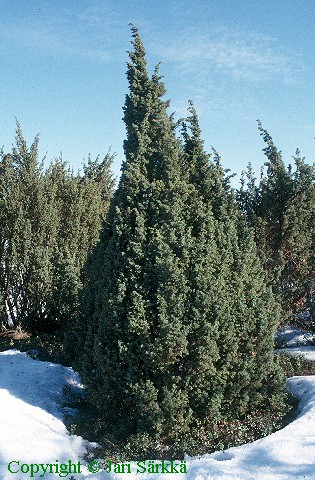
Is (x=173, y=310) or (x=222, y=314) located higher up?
(x=173, y=310)

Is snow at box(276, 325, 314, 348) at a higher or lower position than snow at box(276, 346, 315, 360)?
higher

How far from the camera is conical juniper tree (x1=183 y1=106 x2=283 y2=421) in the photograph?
16.2ft

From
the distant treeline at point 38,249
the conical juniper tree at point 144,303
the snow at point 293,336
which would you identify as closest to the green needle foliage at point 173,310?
the conical juniper tree at point 144,303

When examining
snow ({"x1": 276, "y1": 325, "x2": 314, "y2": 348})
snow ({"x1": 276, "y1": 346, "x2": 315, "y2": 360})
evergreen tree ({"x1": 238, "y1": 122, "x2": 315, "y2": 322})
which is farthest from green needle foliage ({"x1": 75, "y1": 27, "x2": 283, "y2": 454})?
snow ({"x1": 276, "y1": 325, "x2": 314, "y2": 348})

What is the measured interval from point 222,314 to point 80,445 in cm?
222

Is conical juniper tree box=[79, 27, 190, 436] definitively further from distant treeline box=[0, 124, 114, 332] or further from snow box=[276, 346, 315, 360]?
distant treeline box=[0, 124, 114, 332]

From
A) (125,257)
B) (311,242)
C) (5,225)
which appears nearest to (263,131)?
(311,242)

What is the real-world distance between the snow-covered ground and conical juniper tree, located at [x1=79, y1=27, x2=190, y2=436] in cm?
62

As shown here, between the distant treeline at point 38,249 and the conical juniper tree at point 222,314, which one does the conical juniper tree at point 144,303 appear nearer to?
the conical juniper tree at point 222,314

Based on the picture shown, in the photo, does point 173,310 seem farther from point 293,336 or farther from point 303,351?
point 293,336

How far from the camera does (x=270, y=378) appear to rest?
5488 millimetres

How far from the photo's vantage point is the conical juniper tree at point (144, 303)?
15.8ft

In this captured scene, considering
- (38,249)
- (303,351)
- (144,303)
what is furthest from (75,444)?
(38,249)

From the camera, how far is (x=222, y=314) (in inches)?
200
